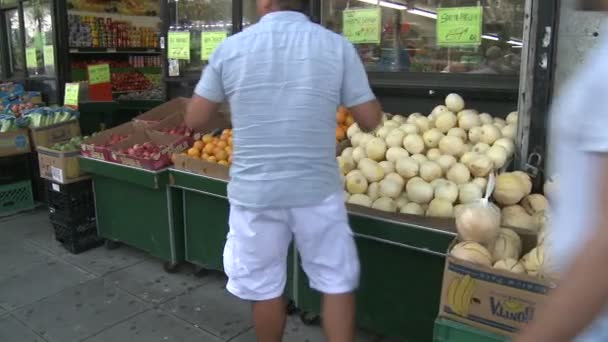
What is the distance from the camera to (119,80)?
7.82 meters

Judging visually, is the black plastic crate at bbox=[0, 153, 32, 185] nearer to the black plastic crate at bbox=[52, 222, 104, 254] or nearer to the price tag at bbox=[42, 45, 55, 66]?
the black plastic crate at bbox=[52, 222, 104, 254]

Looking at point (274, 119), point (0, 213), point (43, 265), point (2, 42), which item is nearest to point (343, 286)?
point (274, 119)

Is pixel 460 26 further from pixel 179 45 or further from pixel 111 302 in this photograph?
pixel 111 302

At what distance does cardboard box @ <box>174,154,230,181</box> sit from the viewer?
11.1 ft

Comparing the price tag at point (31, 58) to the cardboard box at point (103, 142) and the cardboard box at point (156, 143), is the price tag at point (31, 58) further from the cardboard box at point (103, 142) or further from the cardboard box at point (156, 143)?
the cardboard box at point (156, 143)

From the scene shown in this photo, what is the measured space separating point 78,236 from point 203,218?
56.0 inches

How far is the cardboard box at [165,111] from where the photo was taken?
4539 mm

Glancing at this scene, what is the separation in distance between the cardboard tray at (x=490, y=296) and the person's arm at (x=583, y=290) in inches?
37.6

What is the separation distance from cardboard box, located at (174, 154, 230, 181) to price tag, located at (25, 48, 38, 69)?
4586 millimetres

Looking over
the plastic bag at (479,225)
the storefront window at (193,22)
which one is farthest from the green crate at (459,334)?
the storefront window at (193,22)

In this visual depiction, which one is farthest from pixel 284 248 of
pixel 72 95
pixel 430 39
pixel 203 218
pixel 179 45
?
pixel 72 95

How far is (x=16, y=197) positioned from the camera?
216 inches

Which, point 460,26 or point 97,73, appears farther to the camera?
point 97,73

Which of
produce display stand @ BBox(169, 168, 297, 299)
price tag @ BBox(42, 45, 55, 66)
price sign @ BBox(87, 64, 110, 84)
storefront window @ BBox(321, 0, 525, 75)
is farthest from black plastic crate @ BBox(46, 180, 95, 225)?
price tag @ BBox(42, 45, 55, 66)
